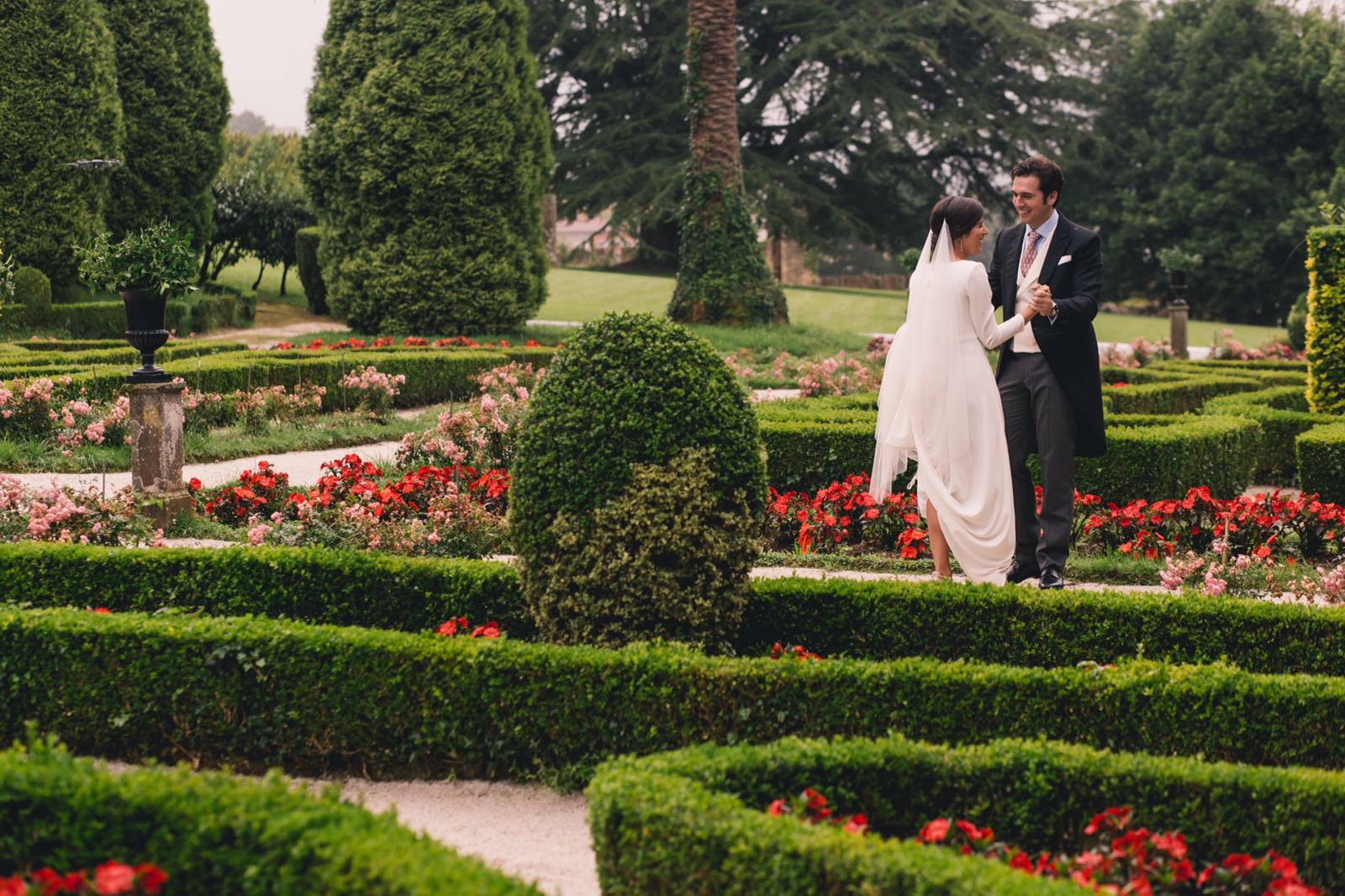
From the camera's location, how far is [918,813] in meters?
3.28

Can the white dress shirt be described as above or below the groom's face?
below

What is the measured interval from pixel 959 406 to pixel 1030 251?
1.11 meters

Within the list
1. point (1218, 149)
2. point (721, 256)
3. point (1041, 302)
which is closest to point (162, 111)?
point (721, 256)

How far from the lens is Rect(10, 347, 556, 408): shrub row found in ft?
36.5

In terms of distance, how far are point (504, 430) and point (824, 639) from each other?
15.5 ft

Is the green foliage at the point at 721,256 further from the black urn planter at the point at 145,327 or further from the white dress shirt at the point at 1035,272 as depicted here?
the white dress shirt at the point at 1035,272

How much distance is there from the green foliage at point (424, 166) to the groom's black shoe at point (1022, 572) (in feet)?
47.0

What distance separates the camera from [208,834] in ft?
8.62

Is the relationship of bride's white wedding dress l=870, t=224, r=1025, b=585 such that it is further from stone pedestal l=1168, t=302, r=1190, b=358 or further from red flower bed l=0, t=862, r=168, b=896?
stone pedestal l=1168, t=302, r=1190, b=358

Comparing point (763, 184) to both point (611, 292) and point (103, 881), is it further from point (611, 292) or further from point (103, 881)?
point (103, 881)

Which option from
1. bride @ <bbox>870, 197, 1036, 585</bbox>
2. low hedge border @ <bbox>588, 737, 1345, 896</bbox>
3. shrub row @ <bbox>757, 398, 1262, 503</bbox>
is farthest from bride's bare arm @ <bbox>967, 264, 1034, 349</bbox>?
low hedge border @ <bbox>588, 737, 1345, 896</bbox>

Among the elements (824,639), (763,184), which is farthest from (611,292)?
(824,639)

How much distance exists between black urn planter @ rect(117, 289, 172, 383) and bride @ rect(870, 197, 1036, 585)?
183 inches

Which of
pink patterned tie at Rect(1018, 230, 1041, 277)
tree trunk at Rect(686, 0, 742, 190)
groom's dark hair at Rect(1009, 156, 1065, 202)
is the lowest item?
pink patterned tie at Rect(1018, 230, 1041, 277)
